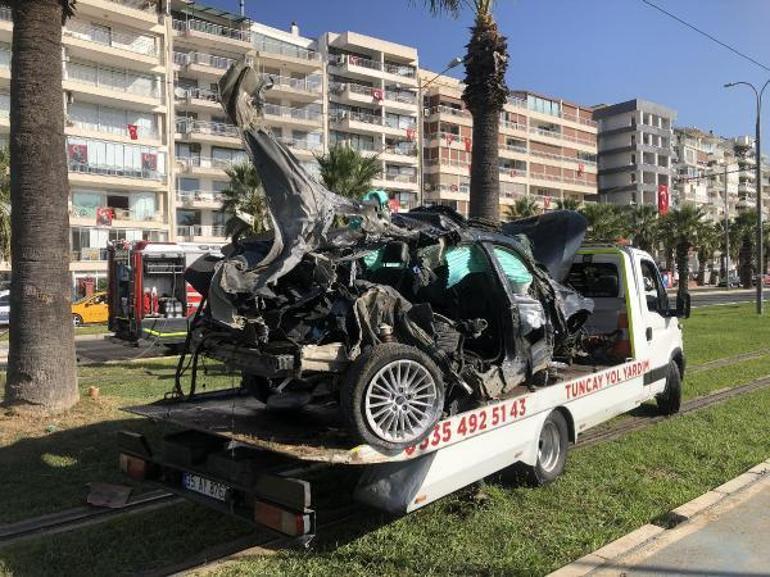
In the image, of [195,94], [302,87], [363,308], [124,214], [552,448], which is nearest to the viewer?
[363,308]

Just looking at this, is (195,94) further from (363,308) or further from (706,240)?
(363,308)

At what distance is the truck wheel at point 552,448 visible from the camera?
5.76 meters

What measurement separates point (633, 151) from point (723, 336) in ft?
267

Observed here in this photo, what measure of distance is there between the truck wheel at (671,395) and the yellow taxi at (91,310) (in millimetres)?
27626

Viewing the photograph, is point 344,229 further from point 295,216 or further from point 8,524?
point 8,524

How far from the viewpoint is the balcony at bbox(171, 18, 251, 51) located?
173ft

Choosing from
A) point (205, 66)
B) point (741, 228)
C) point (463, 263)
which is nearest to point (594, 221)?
point (205, 66)

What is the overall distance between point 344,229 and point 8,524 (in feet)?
10.6

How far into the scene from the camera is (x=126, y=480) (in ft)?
19.8

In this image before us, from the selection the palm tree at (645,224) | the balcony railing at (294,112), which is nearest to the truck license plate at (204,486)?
the balcony railing at (294,112)

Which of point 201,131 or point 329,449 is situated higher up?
point 201,131

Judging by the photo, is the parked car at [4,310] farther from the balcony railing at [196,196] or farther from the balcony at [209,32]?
the balcony at [209,32]

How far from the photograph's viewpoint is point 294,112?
5809 cm

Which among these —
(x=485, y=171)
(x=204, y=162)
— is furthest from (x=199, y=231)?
(x=485, y=171)
